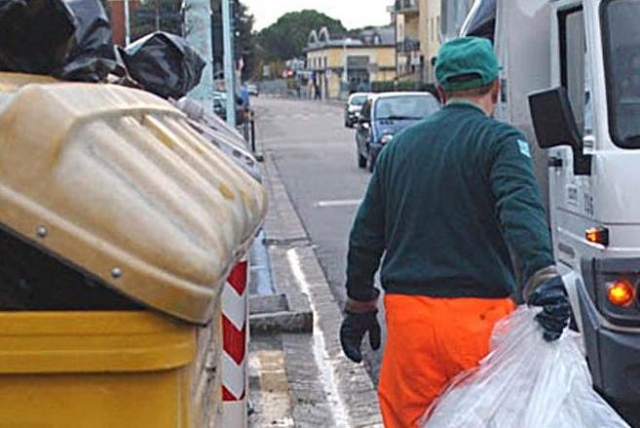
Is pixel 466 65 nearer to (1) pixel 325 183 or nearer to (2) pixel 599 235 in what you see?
(2) pixel 599 235

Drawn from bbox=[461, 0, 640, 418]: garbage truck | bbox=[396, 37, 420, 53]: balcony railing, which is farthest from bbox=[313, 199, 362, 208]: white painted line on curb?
bbox=[396, 37, 420, 53]: balcony railing

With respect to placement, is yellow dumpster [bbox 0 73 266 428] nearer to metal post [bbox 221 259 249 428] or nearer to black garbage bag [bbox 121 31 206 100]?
metal post [bbox 221 259 249 428]

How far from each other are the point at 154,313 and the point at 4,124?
1.59ft

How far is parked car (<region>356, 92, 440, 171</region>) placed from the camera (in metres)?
25.2

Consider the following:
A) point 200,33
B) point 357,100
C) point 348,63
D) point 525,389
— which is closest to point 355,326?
point 525,389

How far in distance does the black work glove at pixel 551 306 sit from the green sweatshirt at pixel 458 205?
0.12 m

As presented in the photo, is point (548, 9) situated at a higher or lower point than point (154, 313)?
higher

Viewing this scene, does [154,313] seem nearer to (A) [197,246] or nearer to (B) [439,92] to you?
(A) [197,246]

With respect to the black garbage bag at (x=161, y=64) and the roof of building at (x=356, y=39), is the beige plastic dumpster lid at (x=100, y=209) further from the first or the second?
the roof of building at (x=356, y=39)

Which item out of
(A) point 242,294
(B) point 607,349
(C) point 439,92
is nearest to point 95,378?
(C) point 439,92

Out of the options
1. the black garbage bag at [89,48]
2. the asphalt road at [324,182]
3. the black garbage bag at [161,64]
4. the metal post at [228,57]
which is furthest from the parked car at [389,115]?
the black garbage bag at [89,48]

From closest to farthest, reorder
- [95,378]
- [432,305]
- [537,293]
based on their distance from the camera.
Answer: [95,378] < [537,293] < [432,305]

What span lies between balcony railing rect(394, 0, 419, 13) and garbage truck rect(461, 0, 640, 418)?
8340 centimetres

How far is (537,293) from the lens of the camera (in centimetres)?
402
